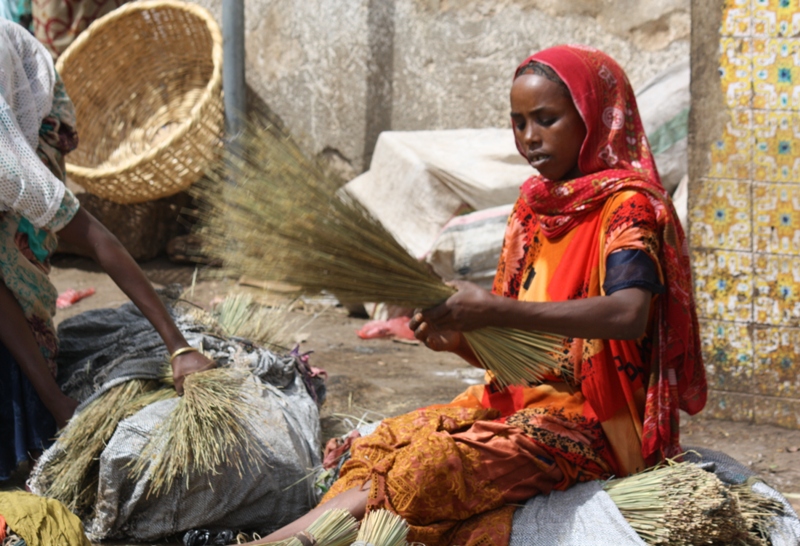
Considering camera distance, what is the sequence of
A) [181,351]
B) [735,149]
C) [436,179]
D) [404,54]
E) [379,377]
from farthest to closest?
[404,54], [436,179], [379,377], [735,149], [181,351]

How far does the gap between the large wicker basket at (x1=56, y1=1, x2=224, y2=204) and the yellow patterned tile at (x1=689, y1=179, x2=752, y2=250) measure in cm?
302

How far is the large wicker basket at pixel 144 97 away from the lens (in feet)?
18.3

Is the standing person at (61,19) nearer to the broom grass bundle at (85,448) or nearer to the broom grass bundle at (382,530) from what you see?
Result: the broom grass bundle at (85,448)

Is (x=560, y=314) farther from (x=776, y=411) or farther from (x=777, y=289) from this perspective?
(x=776, y=411)

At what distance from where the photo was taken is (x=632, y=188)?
2.28 metres

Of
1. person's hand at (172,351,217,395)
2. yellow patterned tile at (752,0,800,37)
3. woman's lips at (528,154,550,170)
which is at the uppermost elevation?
yellow patterned tile at (752,0,800,37)

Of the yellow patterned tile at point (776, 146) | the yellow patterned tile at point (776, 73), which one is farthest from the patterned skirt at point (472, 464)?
the yellow patterned tile at point (776, 73)

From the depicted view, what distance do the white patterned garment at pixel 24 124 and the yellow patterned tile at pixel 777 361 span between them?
260cm

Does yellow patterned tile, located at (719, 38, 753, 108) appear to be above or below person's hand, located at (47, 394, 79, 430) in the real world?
above

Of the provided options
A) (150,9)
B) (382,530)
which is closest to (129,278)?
(382,530)

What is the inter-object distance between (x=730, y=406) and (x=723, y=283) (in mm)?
494

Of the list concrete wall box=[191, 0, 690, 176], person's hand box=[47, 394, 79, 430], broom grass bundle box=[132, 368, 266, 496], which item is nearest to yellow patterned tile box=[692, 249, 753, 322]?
broom grass bundle box=[132, 368, 266, 496]

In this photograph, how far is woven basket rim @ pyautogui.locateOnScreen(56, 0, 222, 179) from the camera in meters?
5.46

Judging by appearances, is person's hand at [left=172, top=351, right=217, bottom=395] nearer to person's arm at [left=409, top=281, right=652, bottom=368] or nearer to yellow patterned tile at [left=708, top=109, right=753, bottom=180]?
person's arm at [left=409, top=281, right=652, bottom=368]
